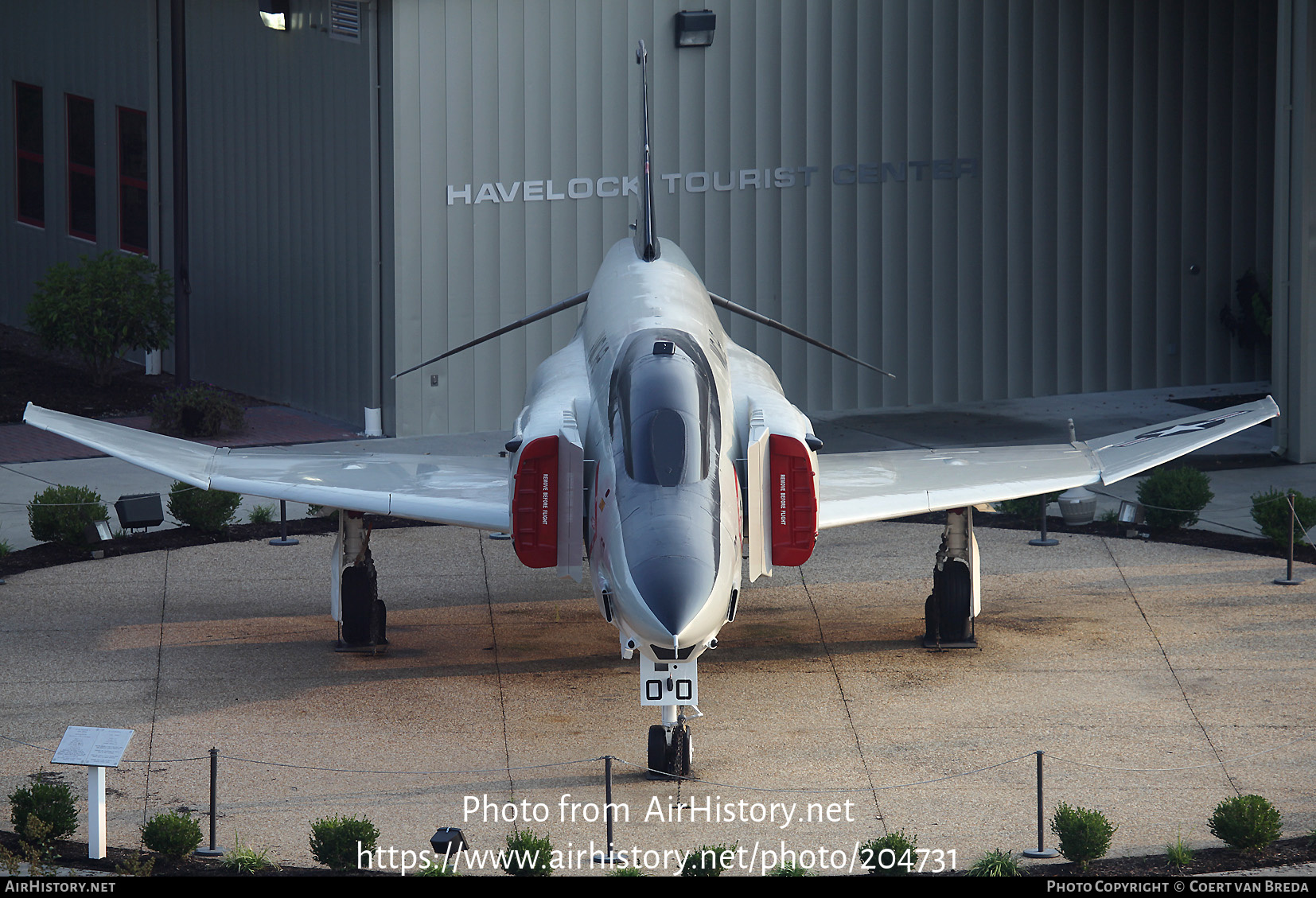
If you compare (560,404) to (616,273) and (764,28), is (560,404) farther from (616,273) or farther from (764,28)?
(764,28)

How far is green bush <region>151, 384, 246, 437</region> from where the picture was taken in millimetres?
25500

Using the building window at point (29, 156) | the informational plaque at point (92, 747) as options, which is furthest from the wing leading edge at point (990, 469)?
the building window at point (29, 156)

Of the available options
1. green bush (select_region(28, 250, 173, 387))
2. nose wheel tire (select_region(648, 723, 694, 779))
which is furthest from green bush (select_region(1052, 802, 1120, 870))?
green bush (select_region(28, 250, 173, 387))

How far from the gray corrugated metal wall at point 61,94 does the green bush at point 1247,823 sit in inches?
921

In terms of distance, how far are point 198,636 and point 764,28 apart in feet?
46.4

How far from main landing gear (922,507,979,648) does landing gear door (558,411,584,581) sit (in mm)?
3966

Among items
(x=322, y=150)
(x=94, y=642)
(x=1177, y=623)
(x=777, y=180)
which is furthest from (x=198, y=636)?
(x=777, y=180)

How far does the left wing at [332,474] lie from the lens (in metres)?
15.2

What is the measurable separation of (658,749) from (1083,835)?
3.34m

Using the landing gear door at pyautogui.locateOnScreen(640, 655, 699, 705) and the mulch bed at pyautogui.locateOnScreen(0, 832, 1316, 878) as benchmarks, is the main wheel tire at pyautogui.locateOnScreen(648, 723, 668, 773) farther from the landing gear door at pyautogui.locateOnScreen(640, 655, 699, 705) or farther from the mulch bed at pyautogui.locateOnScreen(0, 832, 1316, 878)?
the mulch bed at pyautogui.locateOnScreen(0, 832, 1316, 878)

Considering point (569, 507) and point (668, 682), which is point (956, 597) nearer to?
point (569, 507)

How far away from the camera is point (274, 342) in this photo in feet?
91.3

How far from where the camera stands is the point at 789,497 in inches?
547

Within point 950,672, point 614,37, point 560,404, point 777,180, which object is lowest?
point 950,672
